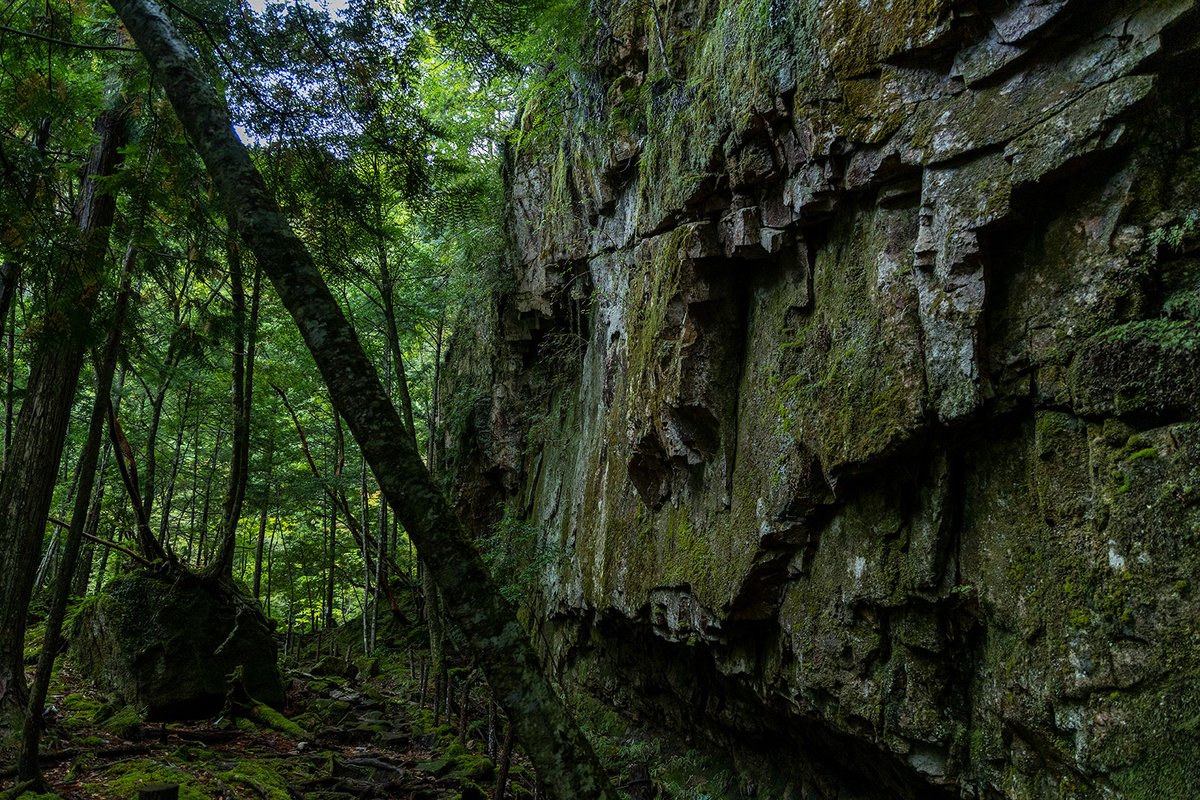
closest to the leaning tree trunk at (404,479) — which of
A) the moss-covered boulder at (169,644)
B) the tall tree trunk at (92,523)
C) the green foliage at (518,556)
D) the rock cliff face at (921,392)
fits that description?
the rock cliff face at (921,392)

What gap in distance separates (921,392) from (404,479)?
12.8ft

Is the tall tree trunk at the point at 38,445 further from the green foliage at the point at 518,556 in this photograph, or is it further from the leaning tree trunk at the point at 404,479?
the green foliage at the point at 518,556

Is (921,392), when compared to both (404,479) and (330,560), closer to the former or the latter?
(404,479)

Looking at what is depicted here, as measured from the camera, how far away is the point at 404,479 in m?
2.83

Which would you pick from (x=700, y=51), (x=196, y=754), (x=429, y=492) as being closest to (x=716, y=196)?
(x=700, y=51)

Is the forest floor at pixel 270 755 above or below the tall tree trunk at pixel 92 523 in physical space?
below

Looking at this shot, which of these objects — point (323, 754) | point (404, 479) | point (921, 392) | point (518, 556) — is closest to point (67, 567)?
point (404, 479)

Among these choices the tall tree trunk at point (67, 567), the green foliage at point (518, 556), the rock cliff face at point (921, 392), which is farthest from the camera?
Answer: the green foliage at point (518, 556)

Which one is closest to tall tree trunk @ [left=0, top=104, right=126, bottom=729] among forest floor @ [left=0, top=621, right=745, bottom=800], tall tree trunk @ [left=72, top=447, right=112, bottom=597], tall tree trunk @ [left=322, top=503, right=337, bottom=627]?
forest floor @ [left=0, top=621, right=745, bottom=800]

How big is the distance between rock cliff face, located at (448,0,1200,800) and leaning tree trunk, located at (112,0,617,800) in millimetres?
3260

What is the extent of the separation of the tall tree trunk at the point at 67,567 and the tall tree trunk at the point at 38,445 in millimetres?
280

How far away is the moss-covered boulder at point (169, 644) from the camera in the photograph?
Answer: 841 cm

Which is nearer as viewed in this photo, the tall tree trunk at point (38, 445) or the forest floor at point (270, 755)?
the tall tree trunk at point (38, 445)

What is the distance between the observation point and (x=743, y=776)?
7.84 meters
